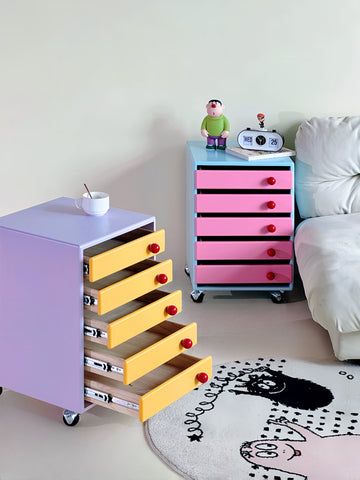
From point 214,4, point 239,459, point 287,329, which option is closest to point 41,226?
point 239,459

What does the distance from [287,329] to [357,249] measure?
0.42 metres

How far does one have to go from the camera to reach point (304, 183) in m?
4.32

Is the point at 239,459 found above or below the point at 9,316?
below

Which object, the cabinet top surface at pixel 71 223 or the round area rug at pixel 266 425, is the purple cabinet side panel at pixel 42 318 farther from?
the round area rug at pixel 266 425

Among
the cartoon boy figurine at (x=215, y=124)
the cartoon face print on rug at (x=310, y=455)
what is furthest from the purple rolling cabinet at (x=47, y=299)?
the cartoon boy figurine at (x=215, y=124)

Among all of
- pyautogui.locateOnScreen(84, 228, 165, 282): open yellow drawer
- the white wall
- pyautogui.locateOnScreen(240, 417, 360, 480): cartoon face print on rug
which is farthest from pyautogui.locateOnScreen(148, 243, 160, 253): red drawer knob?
the white wall

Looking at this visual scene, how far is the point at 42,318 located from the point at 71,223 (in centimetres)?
31

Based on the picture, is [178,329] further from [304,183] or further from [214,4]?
[214,4]

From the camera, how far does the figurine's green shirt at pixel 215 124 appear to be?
430 cm

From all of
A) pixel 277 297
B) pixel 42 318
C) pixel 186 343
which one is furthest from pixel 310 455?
pixel 277 297

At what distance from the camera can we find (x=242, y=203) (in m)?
4.21

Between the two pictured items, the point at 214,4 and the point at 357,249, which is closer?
the point at 357,249

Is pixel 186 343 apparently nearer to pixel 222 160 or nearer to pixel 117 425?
pixel 117 425

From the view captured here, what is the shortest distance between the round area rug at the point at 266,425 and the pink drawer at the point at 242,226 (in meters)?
0.66
